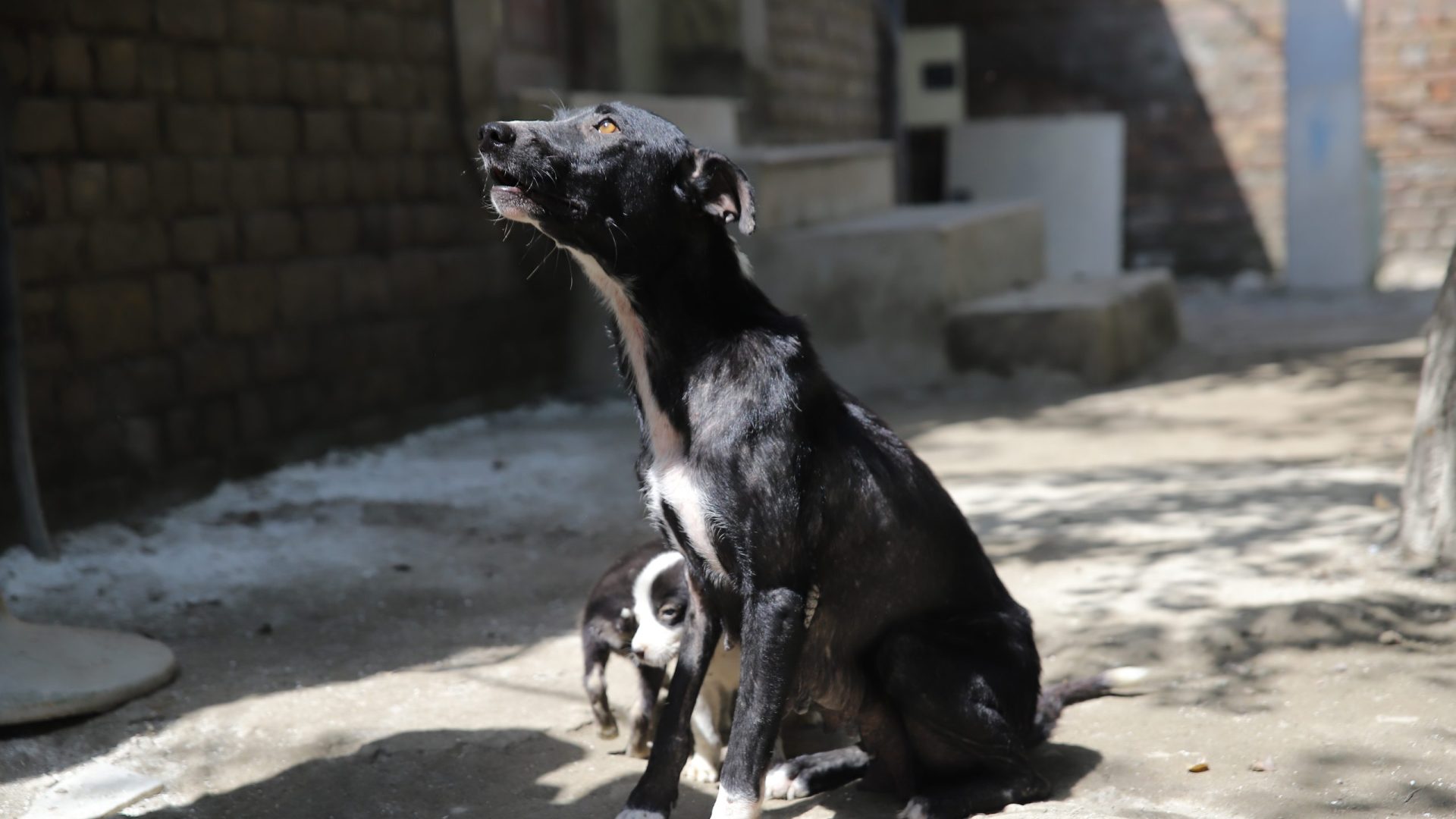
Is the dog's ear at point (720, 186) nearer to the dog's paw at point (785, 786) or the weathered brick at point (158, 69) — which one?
the dog's paw at point (785, 786)

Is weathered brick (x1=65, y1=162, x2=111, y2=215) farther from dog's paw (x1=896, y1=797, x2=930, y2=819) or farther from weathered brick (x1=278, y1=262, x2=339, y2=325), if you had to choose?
dog's paw (x1=896, y1=797, x2=930, y2=819)

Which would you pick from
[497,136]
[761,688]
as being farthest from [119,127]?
[761,688]

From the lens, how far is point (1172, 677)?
4035mm

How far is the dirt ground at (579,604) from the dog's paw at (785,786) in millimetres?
67

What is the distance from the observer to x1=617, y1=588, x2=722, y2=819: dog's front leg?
3066 millimetres

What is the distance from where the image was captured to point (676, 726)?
3.10 m

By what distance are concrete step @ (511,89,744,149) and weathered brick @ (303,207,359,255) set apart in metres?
1.58

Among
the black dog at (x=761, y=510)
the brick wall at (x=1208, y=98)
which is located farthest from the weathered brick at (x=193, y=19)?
the brick wall at (x=1208, y=98)

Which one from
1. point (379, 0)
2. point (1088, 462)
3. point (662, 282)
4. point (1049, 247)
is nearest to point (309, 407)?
point (379, 0)

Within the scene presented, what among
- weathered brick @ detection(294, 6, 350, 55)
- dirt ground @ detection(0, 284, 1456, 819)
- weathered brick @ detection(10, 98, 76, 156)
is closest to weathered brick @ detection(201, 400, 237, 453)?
dirt ground @ detection(0, 284, 1456, 819)

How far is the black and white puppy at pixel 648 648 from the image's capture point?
11.5 ft

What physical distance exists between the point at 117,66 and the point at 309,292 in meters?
1.61

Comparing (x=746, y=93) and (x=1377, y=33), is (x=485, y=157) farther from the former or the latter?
(x=1377, y=33)

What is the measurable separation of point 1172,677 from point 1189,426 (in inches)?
159
